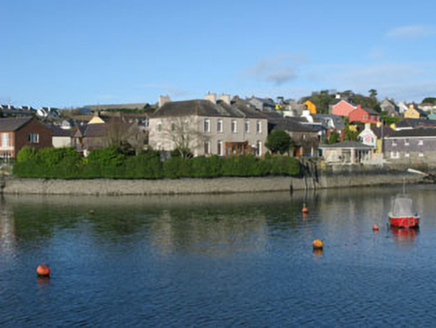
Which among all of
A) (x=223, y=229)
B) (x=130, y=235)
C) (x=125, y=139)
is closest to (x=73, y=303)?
(x=130, y=235)

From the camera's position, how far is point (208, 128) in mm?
81312

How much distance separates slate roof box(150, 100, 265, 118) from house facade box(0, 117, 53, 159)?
21.7 meters

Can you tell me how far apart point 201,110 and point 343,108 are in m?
74.7

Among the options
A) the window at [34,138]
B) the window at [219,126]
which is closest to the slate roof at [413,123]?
the window at [219,126]

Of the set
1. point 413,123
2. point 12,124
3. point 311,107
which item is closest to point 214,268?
point 12,124

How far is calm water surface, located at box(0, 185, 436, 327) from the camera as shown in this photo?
79.7 ft

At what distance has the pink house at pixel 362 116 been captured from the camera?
13505cm

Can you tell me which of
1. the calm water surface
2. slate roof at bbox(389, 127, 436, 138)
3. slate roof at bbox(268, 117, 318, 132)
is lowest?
the calm water surface

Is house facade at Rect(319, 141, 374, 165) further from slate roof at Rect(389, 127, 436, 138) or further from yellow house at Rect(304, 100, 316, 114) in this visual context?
yellow house at Rect(304, 100, 316, 114)

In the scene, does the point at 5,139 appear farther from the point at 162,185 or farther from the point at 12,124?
the point at 162,185

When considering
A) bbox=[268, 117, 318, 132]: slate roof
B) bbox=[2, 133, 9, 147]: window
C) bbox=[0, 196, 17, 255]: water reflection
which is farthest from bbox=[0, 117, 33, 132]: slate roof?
bbox=[268, 117, 318, 132]: slate roof

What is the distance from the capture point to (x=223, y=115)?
272ft

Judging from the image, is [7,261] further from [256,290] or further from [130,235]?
[256,290]

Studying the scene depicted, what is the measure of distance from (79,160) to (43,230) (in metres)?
28.1
